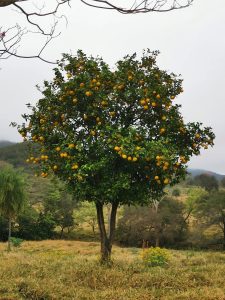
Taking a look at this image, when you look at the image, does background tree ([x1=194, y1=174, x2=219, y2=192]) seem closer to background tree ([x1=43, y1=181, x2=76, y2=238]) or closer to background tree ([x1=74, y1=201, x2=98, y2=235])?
background tree ([x1=74, y1=201, x2=98, y2=235])

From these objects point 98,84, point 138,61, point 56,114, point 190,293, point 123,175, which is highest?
point 138,61

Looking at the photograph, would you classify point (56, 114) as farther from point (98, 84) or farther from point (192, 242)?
point (192, 242)

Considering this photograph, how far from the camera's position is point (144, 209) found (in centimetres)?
4956

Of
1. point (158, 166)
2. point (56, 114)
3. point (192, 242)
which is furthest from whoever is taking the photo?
point (192, 242)

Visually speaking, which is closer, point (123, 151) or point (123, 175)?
point (123, 151)

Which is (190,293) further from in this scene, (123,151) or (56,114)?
(56,114)

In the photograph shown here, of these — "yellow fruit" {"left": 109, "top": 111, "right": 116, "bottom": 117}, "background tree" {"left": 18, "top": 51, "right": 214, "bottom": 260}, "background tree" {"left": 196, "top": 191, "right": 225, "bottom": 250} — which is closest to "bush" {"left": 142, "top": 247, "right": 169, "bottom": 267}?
"background tree" {"left": 18, "top": 51, "right": 214, "bottom": 260}

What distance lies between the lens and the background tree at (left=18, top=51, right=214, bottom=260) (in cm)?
1257

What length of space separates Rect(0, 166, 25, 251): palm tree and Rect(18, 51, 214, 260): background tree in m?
12.8

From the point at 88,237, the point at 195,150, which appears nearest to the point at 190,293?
the point at 195,150

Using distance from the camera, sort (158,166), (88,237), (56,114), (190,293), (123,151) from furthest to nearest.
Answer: (88,237)
(56,114)
(158,166)
(123,151)
(190,293)

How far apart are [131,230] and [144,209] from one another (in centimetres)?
309

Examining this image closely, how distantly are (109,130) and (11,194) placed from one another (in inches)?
606

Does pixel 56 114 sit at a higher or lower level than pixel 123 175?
higher
